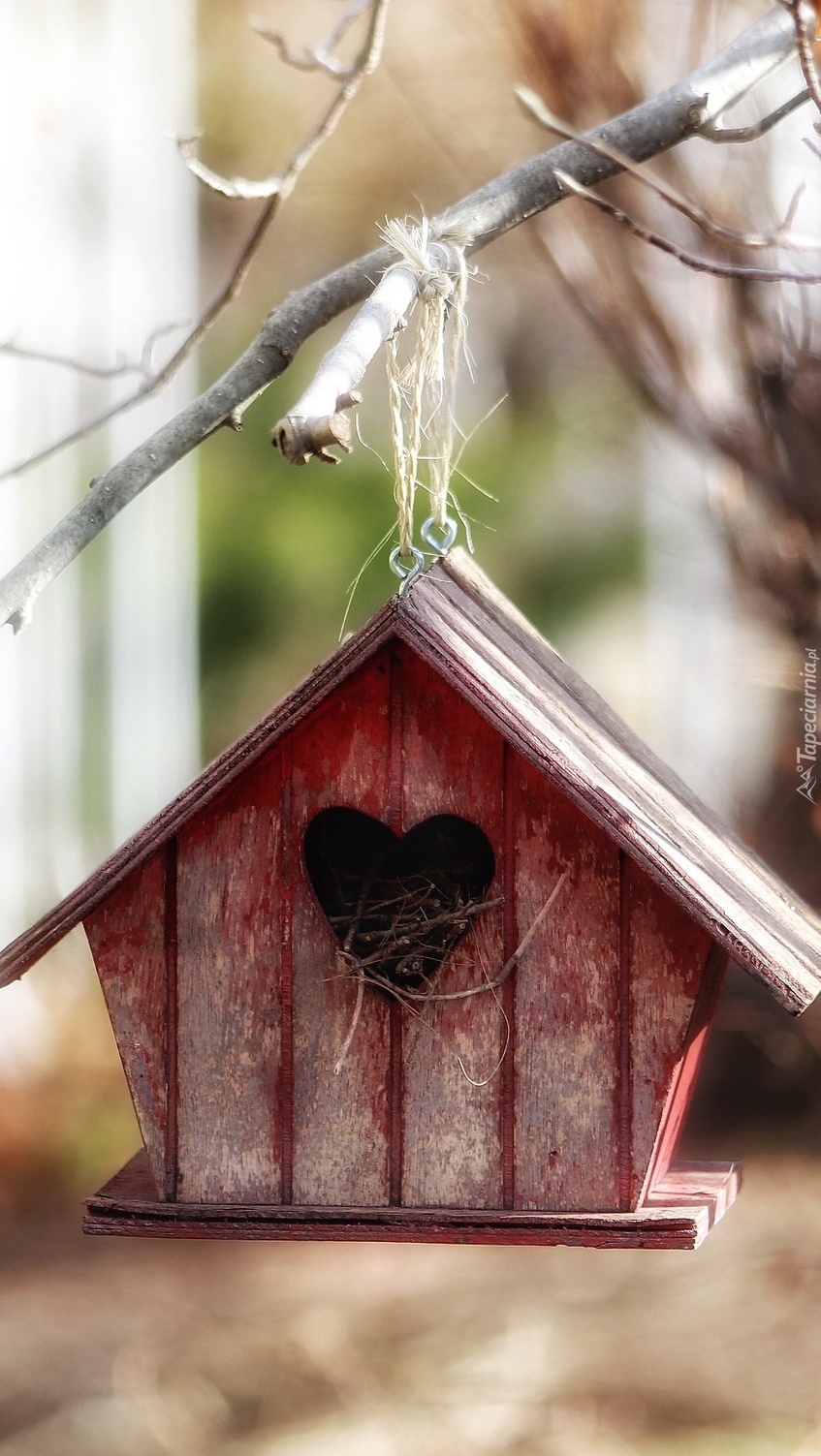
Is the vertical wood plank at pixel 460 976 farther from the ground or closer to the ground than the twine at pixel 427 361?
closer to the ground

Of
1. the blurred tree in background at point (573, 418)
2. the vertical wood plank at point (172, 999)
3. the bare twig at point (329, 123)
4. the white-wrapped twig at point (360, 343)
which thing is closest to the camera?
the white-wrapped twig at point (360, 343)

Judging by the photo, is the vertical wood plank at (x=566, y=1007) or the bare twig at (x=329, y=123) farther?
the vertical wood plank at (x=566, y=1007)

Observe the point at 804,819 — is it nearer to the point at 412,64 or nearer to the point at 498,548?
the point at 498,548

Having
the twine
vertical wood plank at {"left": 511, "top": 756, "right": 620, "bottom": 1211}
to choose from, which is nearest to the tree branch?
the twine

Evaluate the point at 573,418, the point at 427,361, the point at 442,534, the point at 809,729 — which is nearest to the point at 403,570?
the point at 442,534

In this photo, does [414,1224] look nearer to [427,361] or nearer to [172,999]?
[172,999]

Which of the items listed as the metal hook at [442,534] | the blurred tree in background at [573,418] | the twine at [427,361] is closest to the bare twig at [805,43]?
the twine at [427,361]

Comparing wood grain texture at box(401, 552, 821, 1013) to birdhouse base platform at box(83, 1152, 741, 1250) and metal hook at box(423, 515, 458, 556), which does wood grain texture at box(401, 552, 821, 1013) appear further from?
birdhouse base platform at box(83, 1152, 741, 1250)

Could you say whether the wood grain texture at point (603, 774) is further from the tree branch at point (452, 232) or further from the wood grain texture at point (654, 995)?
the tree branch at point (452, 232)
